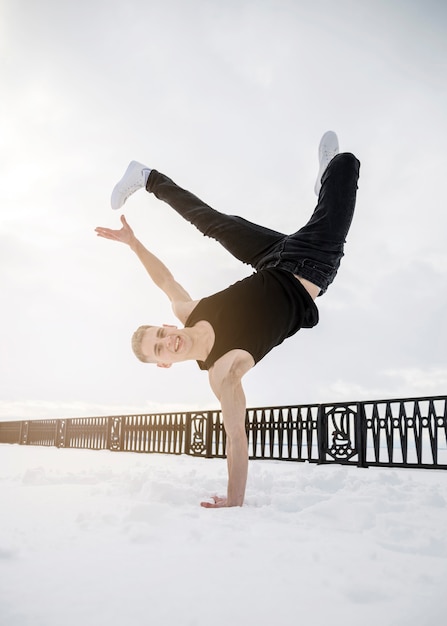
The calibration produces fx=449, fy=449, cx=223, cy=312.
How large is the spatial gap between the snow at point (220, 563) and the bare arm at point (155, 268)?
4.82 feet

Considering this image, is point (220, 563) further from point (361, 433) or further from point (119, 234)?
point (361, 433)

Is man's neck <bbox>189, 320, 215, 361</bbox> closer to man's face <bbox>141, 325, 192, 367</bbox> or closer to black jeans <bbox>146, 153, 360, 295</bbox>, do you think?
man's face <bbox>141, 325, 192, 367</bbox>

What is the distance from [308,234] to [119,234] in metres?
1.70

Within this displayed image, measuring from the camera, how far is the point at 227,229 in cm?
366

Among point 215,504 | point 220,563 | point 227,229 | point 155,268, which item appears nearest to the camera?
point 220,563

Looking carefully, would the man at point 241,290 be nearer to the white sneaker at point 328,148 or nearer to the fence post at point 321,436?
the white sneaker at point 328,148

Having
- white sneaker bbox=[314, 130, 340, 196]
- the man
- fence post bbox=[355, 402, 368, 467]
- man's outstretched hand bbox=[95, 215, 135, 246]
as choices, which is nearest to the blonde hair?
the man

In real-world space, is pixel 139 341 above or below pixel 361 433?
above

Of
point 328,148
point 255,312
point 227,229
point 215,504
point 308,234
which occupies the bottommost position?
point 215,504

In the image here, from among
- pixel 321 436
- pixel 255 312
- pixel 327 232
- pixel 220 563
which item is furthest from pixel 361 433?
pixel 220 563

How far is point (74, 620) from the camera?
39.3 inches

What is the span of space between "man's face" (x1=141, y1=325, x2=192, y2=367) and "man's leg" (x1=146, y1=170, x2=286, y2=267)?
106 centimetres

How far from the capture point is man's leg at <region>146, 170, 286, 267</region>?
3.59 metres

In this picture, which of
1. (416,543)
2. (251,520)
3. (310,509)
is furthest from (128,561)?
(310,509)
